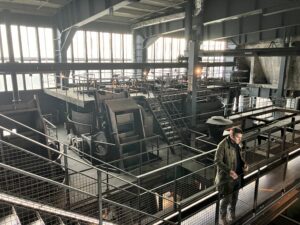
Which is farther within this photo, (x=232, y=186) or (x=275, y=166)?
(x=275, y=166)

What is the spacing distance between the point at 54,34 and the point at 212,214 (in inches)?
652

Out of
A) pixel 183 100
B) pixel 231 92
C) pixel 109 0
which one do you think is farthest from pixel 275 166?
pixel 231 92

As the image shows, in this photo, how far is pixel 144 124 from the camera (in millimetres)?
12195

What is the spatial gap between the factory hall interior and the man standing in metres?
0.02

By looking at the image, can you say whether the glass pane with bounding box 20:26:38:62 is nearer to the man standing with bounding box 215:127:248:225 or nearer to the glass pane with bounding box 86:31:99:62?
the glass pane with bounding box 86:31:99:62

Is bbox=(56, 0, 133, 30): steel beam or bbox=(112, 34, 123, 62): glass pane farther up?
bbox=(56, 0, 133, 30): steel beam

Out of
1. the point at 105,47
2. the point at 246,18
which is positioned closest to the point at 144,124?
the point at 246,18

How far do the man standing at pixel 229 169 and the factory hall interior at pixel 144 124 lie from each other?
0.08 ft

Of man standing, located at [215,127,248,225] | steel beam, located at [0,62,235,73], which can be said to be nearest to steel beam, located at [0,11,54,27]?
steel beam, located at [0,62,235,73]

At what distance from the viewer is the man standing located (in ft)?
16.8

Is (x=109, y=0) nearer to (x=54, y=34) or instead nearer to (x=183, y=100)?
(x=183, y=100)

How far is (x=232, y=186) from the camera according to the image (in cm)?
548

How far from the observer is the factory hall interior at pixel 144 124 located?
5.54m

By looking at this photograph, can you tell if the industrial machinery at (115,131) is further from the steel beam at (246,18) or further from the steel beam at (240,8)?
the steel beam at (240,8)
